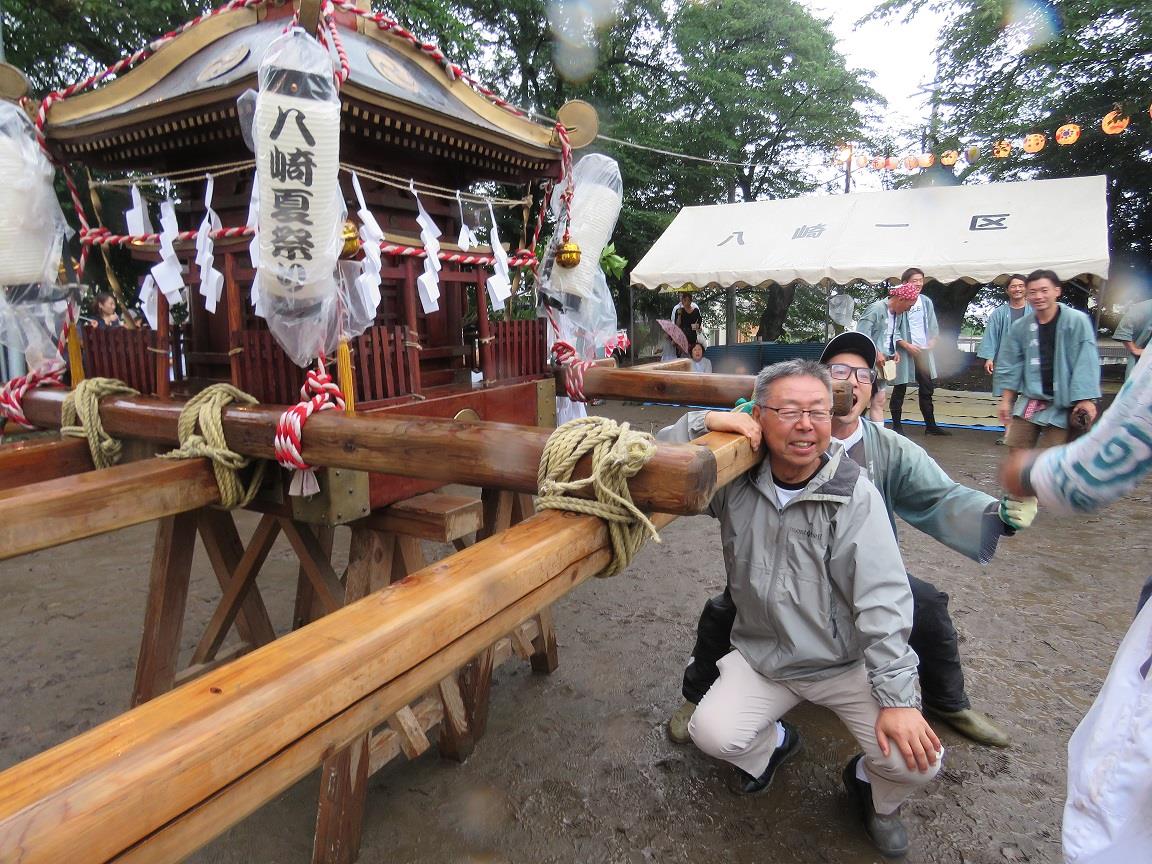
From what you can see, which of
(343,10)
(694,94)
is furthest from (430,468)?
(694,94)

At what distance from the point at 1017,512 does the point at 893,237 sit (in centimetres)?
912

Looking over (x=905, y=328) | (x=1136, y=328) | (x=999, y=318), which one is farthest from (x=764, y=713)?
(x=1136, y=328)

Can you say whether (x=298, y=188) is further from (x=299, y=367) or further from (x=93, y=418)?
(x=93, y=418)

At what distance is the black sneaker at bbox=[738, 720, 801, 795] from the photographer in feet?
8.22

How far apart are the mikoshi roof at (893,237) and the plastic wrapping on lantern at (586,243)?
23.9 ft

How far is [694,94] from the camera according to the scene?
587 inches

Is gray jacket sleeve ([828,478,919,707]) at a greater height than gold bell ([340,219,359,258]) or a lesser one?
lesser

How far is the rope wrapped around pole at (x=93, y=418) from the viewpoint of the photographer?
2373 millimetres

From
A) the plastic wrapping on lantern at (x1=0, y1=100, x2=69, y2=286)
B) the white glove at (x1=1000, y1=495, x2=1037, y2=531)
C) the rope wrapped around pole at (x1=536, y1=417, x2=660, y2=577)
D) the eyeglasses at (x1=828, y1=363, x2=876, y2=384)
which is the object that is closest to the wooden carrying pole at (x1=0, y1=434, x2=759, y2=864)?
the rope wrapped around pole at (x1=536, y1=417, x2=660, y2=577)

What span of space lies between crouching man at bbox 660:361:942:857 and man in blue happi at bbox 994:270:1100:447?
11.4 ft

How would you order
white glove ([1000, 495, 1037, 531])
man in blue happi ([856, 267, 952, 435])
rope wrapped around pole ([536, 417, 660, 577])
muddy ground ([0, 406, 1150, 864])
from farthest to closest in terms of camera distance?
man in blue happi ([856, 267, 952, 435]) → muddy ground ([0, 406, 1150, 864]) → white glove ([1000, 495, 1037, 531]) → rope wrapped around pole ([536, 417, 660, 577])

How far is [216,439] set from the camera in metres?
2.06

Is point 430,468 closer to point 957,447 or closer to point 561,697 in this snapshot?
point 561,697

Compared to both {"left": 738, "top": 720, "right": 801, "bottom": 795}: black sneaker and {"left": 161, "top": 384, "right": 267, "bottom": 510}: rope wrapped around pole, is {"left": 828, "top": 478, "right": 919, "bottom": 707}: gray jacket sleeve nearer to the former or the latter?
{"left": 738, "top": 720, "right": 801, "bottom": 795}: black sneaker
